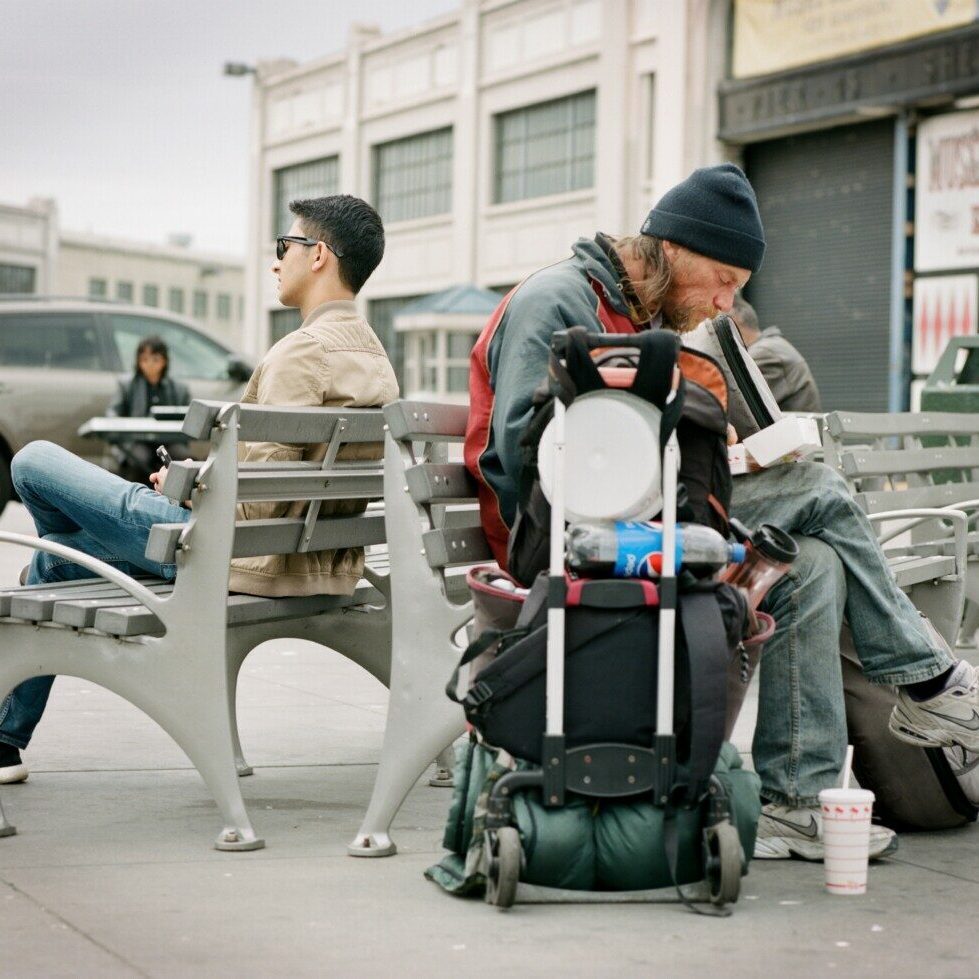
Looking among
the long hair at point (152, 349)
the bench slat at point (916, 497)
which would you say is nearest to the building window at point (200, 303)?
the long hair at point (152, 349)

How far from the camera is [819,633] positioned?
3.88 m

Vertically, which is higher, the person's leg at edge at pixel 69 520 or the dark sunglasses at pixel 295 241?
the dark sunglasses at pixel 295 241

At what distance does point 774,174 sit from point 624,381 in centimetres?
1773

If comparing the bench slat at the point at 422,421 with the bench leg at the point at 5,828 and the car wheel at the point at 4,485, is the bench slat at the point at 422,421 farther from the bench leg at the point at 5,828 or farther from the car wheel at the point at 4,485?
the car wheel at the point at 4,485

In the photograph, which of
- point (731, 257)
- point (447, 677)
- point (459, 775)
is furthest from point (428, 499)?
point (731, 257)

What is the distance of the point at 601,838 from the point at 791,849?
688 millimetres

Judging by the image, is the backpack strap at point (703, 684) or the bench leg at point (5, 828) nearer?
the backpack strap at point (703, 684)

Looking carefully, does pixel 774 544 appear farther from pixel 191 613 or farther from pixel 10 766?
pixel 10 766

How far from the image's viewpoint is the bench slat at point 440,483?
386cm

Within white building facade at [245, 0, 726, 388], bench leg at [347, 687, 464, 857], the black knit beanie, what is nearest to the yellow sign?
white building facade at [245, 0, 726, 388]

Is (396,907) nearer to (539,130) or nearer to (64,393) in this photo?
(64,393)

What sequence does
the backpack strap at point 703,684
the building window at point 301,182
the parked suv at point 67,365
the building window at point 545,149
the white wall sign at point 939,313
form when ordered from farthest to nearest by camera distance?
the building window at point 301,182, the building window at point 545,149, the white wall sign at point 939,313, the parked suv at point 67,365, the backpack strap at point 703,684

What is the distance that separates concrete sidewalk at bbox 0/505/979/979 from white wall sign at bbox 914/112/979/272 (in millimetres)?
14813

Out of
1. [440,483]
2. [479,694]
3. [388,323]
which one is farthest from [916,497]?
[388,323]
